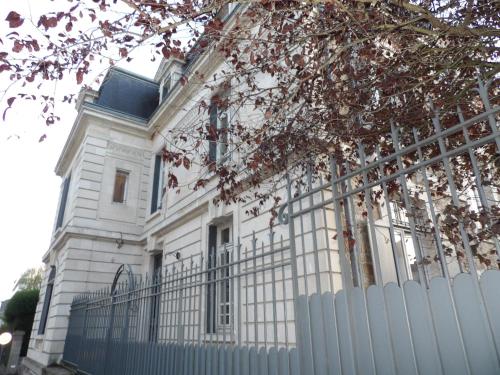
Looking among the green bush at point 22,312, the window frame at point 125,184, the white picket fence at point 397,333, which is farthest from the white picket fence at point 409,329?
the green bush at point 22,312

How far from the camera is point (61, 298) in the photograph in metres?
11.7

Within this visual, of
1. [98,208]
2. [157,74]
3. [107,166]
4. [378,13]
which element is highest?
[157,74]

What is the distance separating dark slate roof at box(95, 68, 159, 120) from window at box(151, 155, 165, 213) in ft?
6.88

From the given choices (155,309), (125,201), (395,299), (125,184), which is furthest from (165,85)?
(395,299)

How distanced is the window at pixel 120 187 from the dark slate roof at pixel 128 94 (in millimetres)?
2447

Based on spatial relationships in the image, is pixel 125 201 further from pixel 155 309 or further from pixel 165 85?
pixel 155 309

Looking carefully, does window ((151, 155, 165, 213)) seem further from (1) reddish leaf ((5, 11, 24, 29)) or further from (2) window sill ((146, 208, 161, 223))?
(1) reddish leaf ((5, 11, 24, 29))

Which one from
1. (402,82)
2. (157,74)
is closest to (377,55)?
(402,82)

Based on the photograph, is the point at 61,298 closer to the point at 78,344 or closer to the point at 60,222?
the point at 78,344

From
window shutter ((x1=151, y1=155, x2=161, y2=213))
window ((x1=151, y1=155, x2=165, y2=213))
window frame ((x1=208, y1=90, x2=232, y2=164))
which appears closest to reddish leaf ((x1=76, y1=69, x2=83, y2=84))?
window frame ((x1=208, y1=90, x2=232, y2=164))

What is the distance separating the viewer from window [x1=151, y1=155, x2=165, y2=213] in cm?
1362

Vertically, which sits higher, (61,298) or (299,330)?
(61,298)

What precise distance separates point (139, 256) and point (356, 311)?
11819 millimetres

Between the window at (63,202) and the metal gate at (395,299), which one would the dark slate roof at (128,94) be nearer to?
the window at (63,202)
